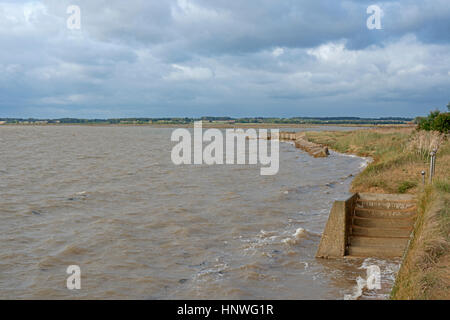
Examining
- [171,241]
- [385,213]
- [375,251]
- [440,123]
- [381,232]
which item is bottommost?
[171,241]

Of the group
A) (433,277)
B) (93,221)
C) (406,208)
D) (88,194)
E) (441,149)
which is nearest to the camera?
(433,277)

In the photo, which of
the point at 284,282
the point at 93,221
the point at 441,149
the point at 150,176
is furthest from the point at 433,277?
the point at 150,176

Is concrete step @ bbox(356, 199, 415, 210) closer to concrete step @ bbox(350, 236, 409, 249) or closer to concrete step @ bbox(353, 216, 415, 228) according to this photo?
concrete step @ bbox(353, 216, 415, 228)

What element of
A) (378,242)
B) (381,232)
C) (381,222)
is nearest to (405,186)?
(381,222)

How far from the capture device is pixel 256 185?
64.6 feet

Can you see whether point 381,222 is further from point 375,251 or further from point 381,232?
point 375,251

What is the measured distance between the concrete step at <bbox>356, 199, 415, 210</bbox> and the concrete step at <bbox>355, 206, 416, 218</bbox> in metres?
0.15

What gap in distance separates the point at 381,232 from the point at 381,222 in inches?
14.9

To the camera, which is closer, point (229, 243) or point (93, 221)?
point (229, 243)

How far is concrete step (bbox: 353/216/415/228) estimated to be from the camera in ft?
30.1

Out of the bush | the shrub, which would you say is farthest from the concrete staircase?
the shrub

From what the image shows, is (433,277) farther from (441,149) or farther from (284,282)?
(441,149)

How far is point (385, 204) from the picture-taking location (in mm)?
9844
